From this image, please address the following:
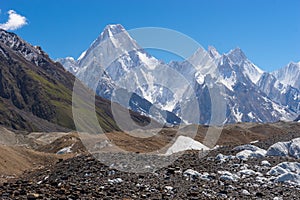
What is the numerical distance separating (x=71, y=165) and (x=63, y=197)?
47.5ft

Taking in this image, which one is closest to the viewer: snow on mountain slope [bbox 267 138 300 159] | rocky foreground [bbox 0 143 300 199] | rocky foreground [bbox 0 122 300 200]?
rocky foreground [bbox 0 143 300 199]

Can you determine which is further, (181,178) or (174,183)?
(181,178)

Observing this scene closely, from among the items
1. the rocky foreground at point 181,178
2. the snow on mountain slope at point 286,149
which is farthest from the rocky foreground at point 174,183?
the snow on mountain slope at point 286,149

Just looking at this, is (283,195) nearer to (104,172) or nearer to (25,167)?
(104,172)

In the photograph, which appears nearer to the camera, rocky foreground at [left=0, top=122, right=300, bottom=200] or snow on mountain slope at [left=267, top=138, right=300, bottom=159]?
rocky foreground at [left=0, top=122, right=300, bottom=200]

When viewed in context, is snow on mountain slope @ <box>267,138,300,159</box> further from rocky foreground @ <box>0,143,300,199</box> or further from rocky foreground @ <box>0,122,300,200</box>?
rocky foreground @ <box>0,143,300,199</box>

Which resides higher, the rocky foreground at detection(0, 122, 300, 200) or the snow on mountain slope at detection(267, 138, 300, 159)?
the snow on mountain slope at detection(267, 138, 300, 159)

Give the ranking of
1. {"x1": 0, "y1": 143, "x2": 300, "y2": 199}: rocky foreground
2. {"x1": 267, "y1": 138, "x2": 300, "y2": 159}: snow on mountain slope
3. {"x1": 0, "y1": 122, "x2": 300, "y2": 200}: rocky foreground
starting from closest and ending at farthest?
{"x1": 0, "y1": 143, "x2": 300, "y2": 199}: rocky foreground, {"x1": 0, "y1": 122, "x2": 300, "y2": 200}: rocky foreground, {"x1": 267, "y1": 138, "x2": 300, "y2": 159}: snow on mountain slope

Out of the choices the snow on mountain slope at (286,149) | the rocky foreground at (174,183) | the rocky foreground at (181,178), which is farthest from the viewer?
the snow on mountain slope at (286,149)

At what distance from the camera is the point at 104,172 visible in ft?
90.4

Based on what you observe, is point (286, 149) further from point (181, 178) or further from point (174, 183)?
point (174, 183)

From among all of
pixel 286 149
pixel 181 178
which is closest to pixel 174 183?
pixel 181 178

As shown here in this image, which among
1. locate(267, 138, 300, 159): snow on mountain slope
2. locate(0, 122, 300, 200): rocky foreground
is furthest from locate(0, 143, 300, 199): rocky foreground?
locate(267, 138, 300, 159): snow on mountain slope

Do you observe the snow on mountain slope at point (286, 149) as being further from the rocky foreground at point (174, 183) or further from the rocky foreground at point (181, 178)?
the rocky foreground at point (174, 183)
